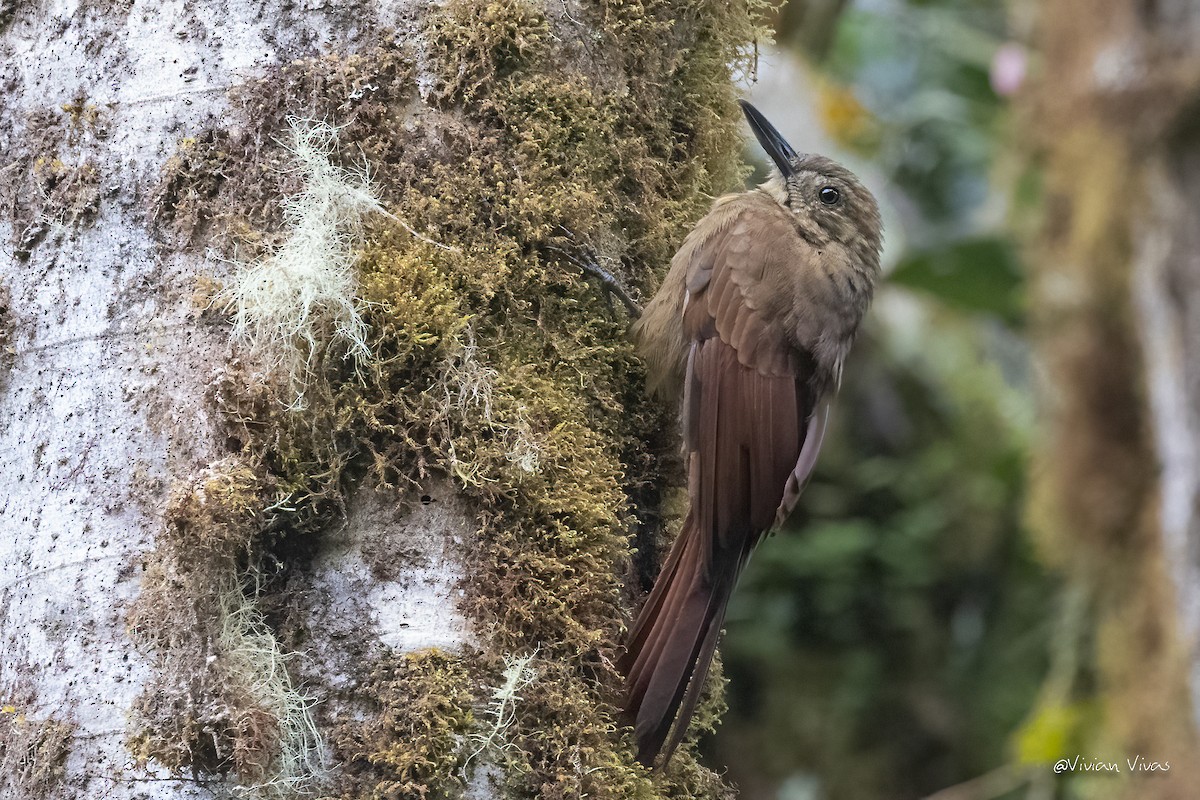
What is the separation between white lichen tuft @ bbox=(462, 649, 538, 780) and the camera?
74.9 inches

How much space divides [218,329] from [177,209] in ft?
0.73

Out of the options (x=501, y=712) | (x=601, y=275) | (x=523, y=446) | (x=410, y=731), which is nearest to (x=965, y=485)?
(x=601, y=275)

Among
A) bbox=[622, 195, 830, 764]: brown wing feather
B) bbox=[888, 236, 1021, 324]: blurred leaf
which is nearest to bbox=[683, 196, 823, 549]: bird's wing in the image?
bbox=[622, 195, 830, 764]: brown wing feather

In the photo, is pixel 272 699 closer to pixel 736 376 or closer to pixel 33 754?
pixel 33 754

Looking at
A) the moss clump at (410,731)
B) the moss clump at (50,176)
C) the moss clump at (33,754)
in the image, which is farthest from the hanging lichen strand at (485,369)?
the moss clump at (33,754)

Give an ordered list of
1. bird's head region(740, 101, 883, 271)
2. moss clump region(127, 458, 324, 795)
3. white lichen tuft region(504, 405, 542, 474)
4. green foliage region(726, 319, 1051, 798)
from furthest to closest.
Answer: green foliage region(726, 319, 1051, 798) < bird's head region(740, 101, 883, 271) < white lichen tuft region(504, 405, 542, 474) < moss clump region(127, 458, 324, 795)

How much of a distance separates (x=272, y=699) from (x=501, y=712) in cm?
34

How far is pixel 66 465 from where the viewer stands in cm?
197

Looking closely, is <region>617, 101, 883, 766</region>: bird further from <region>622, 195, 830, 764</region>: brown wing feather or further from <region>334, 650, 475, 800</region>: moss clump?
<region>334, 650, 475, 800</region>: moss clump

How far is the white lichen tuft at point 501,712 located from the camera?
1.90m

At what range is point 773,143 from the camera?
335 cm

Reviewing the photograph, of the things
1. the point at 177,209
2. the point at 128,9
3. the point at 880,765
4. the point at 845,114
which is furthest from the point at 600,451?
the point at 845,114

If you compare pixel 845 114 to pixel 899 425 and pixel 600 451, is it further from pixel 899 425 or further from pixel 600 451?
pixel 600 451

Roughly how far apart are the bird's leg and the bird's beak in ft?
2.83
